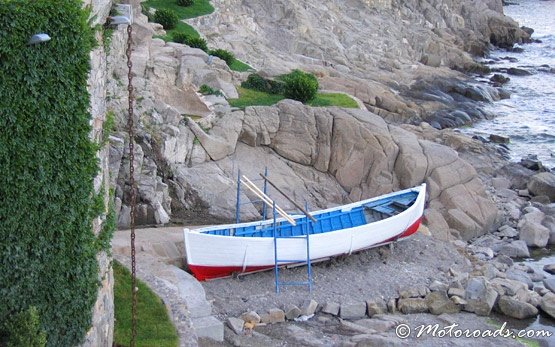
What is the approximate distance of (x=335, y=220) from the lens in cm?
2542

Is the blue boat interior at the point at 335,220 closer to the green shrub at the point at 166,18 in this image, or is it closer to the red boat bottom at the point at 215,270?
the red boat bottom at the point at 215,270

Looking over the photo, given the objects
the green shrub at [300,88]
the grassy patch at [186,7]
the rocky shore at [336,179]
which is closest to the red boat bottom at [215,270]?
the rocky shore at [336,179]

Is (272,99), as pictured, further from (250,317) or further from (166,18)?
(250,317)

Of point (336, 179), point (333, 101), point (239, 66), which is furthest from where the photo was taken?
point (239, 66)

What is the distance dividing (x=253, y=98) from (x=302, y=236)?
11827 millimetres

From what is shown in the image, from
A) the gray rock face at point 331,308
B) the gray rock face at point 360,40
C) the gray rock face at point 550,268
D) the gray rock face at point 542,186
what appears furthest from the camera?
the gray rock face at point 360,40

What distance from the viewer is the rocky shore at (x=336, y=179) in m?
21.8

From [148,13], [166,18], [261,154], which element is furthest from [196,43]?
[261,154]

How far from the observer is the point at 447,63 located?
62.9 meters

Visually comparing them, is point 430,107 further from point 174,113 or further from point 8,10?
point 8,10

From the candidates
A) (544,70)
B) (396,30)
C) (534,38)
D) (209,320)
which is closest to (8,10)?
(209,320)

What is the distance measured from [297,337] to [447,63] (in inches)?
1856

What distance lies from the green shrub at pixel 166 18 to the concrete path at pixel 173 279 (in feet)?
64.2

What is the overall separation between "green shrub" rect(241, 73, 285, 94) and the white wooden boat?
34.3 feet
